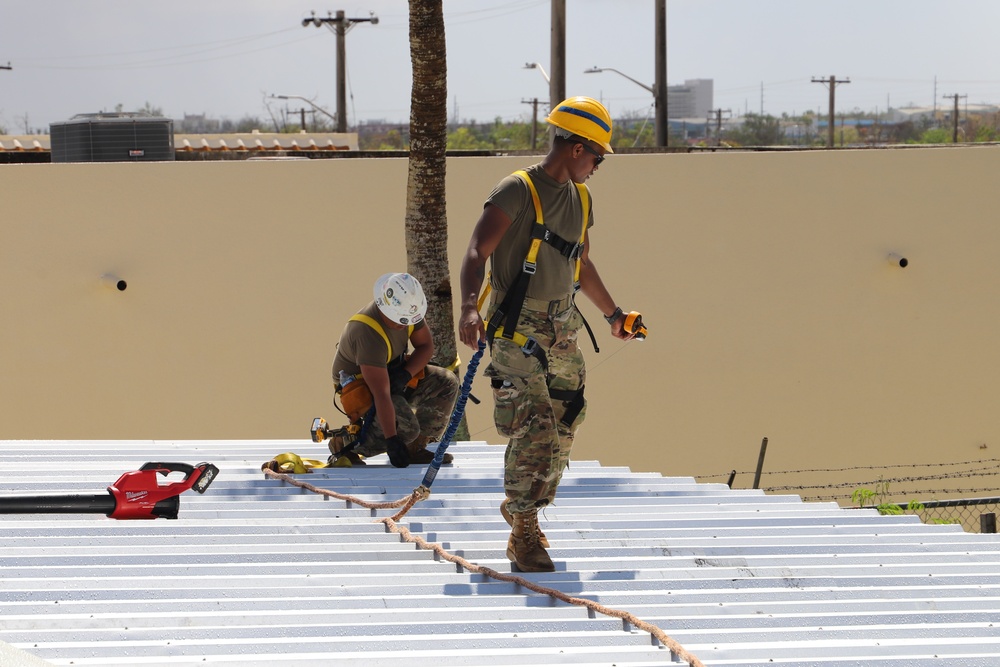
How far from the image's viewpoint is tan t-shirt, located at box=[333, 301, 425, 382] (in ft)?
21.7

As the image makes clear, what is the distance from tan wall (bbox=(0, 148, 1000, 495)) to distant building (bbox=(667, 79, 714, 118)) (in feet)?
293

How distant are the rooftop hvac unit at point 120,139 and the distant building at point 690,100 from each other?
292 ft

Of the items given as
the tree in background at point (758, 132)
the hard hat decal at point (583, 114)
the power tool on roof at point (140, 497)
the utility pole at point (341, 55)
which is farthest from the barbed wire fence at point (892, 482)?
the tree in background at point (758, 132)

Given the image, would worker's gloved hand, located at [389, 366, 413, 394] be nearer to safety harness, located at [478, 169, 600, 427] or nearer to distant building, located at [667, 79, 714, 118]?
safety harness, located at [478, 169, 600, 427]

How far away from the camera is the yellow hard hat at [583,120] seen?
4.56m

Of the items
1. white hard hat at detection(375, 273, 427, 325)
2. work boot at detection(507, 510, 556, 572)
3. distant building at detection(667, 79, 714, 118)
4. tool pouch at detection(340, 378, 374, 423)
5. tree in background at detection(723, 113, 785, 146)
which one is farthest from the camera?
distant building at detection(667, 79, 714, 118)

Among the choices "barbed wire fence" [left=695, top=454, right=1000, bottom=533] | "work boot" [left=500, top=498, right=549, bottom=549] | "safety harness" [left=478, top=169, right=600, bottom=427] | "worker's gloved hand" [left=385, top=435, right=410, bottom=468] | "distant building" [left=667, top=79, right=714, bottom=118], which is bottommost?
"barbed wire fence" [left=695, top=454, right=1000, bottom=533]

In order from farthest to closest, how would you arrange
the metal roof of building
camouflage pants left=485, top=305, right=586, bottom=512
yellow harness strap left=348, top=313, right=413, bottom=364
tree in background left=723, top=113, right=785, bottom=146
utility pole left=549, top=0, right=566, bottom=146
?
tree in background left=723, top=113, right=785, bottom=146, utility pole left=549, top=0, right=566, bottom=146, yellow harness strap left=348, top=313, right=413, bottom=364, camouflage pants left=485, top=305, right=586, bottom=512, the metal roof of building

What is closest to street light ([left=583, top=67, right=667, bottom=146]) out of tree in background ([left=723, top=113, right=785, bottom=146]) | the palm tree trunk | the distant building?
the palm tree trunk

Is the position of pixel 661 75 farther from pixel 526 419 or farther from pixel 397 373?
pixel 526 419

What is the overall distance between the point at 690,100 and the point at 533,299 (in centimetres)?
11099

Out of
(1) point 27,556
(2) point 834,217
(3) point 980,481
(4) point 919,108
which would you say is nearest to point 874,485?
(3) point 980,481

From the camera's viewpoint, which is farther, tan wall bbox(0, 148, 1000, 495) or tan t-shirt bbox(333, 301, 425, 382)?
tan wall bbox(0, 148, 1000, 495)

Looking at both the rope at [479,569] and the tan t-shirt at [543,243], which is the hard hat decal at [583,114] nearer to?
the tan t-shirt at [543,243]
